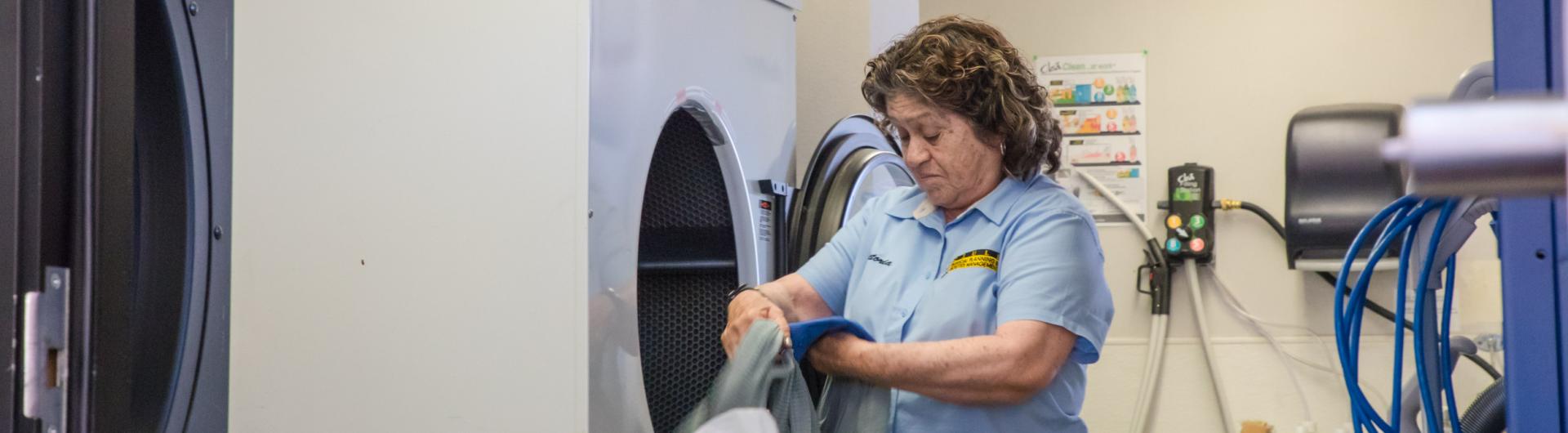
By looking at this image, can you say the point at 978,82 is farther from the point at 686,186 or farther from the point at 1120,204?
the point at 1120,204

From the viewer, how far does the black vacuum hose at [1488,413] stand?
1423mm

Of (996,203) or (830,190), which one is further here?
(830,190)

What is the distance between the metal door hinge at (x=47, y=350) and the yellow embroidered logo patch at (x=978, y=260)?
105 centimetres

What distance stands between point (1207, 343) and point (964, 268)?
220 centimetres

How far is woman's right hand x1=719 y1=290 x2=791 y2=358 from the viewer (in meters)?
1.52

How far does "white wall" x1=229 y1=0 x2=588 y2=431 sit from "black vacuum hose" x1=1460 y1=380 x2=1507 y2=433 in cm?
109

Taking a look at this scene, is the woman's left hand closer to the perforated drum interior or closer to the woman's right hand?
the woman's right hand

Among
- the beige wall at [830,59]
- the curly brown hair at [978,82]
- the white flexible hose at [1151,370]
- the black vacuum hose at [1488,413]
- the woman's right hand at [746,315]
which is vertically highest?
the beige wall at [830,59]

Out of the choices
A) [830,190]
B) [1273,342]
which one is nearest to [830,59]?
[830,190]

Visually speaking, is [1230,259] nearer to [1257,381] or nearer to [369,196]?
[1257,381]

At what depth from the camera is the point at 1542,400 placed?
958mm

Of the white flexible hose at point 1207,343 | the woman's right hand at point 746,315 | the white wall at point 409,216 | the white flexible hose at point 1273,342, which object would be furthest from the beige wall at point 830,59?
the white flexible hose at point 1273,342

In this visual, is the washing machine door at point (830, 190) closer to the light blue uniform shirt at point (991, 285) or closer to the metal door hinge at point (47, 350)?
the light blue uniform shirt at point (991, 285)

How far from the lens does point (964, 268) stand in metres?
1.59
